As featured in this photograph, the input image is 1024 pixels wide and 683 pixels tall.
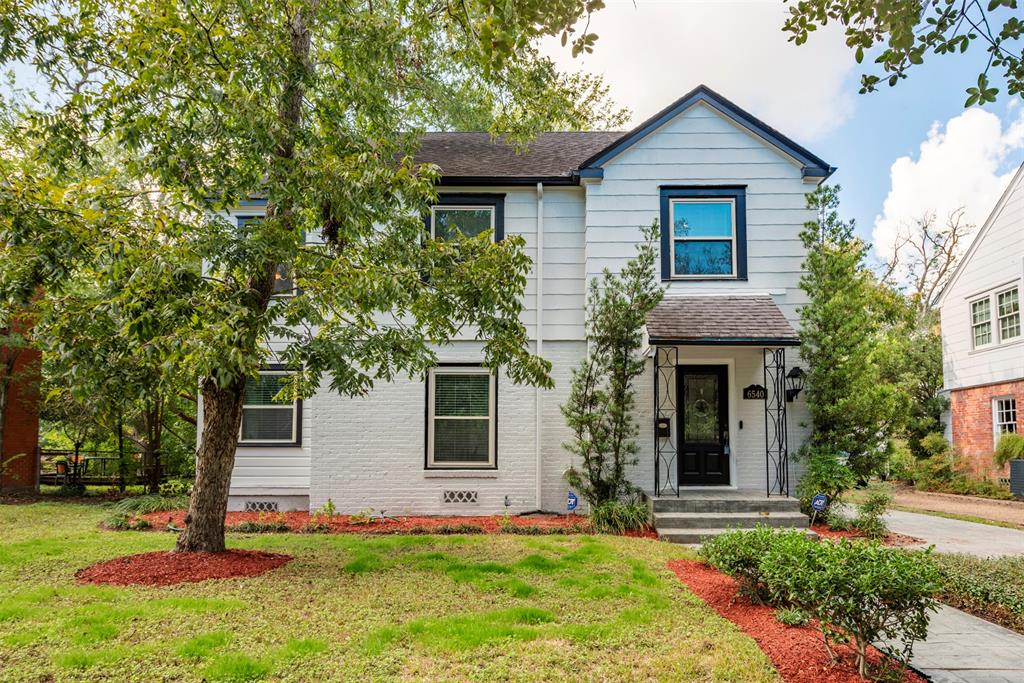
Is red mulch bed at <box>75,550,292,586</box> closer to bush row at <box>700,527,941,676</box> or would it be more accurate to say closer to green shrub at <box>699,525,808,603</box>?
green shrub at <box>699,525,808,603</box>

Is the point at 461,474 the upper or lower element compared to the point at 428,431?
lower

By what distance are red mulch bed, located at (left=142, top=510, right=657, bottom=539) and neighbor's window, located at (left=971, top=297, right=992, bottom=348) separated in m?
13.3

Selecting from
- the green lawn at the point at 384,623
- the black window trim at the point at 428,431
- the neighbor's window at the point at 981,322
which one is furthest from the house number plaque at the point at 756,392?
the neighbor's window at the point at 981,322

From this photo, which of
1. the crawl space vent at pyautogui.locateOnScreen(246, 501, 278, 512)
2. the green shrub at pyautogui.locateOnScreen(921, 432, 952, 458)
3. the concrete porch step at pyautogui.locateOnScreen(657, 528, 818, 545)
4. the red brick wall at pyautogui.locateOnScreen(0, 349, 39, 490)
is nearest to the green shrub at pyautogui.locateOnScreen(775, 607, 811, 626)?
the concrete porch step at pyautogui.locateOnScreen(657, 528, 818, 545)

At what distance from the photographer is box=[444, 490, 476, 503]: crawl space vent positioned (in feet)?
36.4

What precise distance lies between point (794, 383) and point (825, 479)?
5.22 ft

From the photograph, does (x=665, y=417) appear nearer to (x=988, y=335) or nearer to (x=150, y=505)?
A: (x=150, y=505)

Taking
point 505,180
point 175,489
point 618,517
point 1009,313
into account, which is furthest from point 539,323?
point 1009,313

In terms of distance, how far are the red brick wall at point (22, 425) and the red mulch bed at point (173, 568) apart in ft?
32.7

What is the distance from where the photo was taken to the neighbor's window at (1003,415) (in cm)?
1677

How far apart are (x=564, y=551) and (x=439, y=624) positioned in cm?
310

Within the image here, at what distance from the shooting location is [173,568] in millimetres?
6895

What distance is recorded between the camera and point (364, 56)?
7.24m

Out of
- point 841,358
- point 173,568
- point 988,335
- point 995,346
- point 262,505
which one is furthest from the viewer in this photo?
point 988,335
